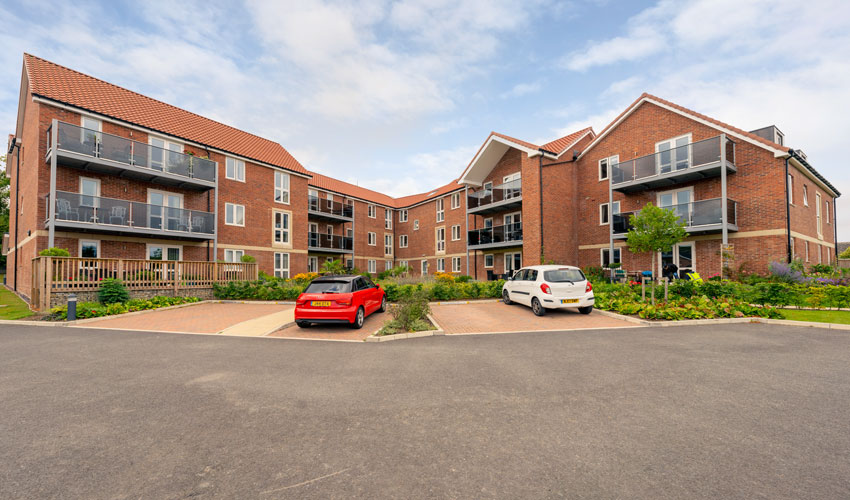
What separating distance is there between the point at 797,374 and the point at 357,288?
9.19 meters

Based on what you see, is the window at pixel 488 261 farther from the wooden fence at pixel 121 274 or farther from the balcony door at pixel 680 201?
the wooden fence at pixel 121 274

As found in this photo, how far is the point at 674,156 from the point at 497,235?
Answer: 10.7 m

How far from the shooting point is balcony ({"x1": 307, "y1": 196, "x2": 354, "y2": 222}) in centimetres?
2800

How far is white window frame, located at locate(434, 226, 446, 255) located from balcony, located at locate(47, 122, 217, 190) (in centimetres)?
1854

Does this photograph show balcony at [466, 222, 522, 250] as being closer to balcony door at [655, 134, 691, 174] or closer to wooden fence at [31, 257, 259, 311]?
balcony door at [655, 134, 691, 174]

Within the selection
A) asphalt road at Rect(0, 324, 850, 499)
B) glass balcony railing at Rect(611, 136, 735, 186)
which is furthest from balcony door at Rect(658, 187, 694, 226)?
asphalt road at Rect(0, 324, 850, 499)

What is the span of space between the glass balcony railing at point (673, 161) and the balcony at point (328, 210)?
2037 cm

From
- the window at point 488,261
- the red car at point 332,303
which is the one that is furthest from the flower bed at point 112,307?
the window at point 488,261

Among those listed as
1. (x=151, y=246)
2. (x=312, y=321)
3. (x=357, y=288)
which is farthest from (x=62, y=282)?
(x=357, y=288)

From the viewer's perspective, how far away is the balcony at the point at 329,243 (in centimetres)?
2755

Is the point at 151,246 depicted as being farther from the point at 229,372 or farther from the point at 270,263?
the point at 229,372

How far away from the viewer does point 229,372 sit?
5809mm

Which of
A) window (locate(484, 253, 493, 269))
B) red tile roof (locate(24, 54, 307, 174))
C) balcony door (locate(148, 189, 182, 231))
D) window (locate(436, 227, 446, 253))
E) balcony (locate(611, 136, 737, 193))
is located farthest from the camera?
window (locate(436, 227, 446, 253))

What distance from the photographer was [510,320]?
11109 millimetres
